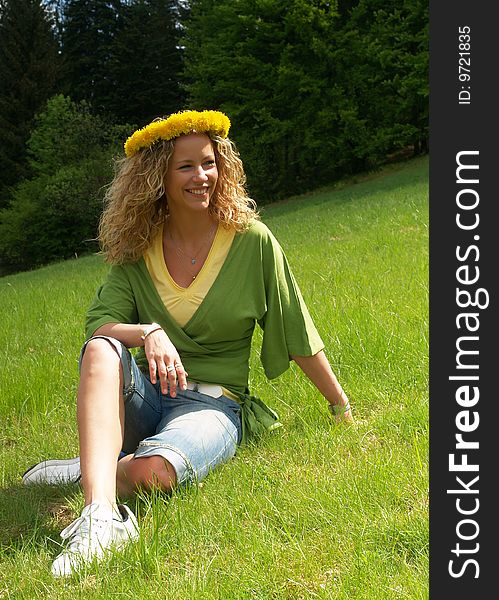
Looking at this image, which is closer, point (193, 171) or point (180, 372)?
point (180, 372)

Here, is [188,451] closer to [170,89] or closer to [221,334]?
[221,334]

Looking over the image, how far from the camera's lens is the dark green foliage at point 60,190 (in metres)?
31.8

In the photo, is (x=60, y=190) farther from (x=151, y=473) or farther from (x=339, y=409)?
(x=151, y=473)

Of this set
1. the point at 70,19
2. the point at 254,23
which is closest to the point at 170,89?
the point at 70,19

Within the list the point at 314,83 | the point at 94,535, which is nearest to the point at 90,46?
the point at 314,83

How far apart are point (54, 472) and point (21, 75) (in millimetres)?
38933

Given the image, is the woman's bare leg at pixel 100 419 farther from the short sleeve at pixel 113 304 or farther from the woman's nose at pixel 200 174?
the woman's nose at pixel 200 174

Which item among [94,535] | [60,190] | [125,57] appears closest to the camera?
[94,535]

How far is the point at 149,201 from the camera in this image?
3.63 meters

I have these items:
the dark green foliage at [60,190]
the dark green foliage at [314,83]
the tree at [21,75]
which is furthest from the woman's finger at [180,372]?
the tree at [21,75]

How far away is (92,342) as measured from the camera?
3111 mm

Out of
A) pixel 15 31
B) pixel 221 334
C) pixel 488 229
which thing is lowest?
pixel 221 334

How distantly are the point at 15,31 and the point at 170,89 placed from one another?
8.14 m

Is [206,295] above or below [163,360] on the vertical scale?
above
